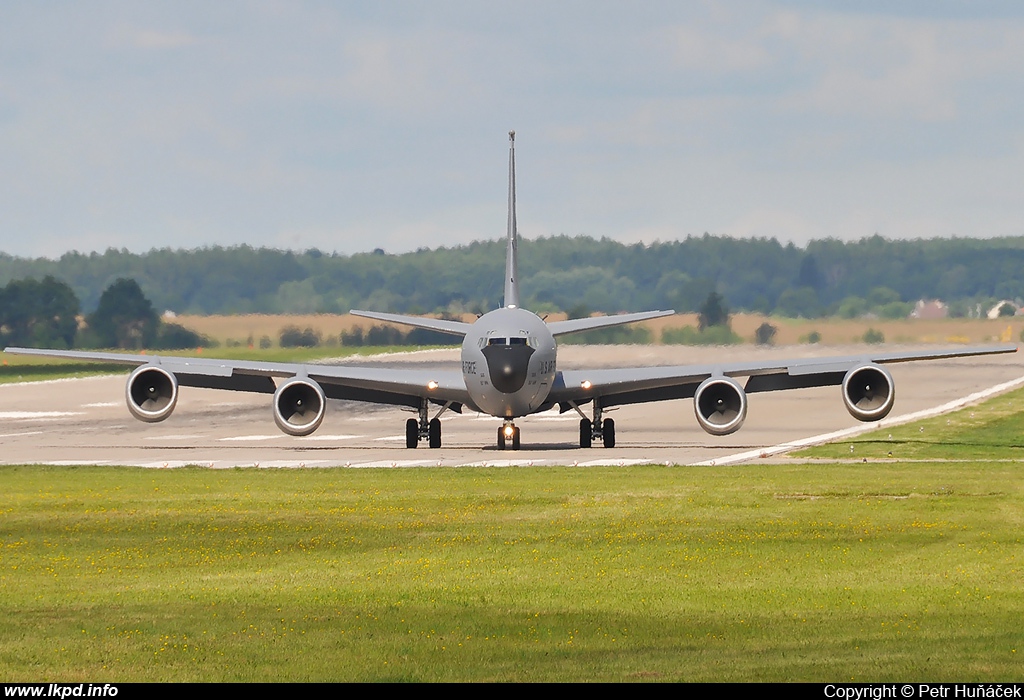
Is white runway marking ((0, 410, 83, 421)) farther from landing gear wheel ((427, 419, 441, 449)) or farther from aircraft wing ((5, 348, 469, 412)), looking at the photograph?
landing gear wheel ((427, 419, 441, 449))

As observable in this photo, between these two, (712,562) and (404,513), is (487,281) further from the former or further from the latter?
(712,562)

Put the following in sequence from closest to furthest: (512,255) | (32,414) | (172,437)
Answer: (512,255), (172,437), (32,414)

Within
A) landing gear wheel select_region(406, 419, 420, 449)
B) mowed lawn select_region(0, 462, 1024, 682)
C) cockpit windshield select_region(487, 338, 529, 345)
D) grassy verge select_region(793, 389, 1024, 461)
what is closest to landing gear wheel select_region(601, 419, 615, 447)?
cockpit windshield select_region(487, 338, 529, 345)

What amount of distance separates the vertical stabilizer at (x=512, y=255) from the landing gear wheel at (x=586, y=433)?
13.5ft

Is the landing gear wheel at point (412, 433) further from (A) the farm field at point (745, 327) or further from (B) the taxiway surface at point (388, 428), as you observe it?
(A) the farm field at point (745, 327)

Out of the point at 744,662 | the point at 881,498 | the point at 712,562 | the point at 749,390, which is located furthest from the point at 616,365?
the point at 744,662

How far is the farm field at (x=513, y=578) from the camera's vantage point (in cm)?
1376

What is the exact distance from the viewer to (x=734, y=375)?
4050cm

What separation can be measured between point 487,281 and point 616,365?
30.1ft

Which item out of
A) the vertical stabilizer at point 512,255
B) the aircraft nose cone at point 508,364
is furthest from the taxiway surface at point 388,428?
the vertical stabilizer at point 512,255

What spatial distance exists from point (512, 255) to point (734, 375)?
8.62 metres

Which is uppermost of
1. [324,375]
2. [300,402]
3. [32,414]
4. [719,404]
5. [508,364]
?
[508,364]

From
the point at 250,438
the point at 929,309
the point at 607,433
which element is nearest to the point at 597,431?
the point at 607,433

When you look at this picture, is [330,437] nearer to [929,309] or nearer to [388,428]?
[388,428]
